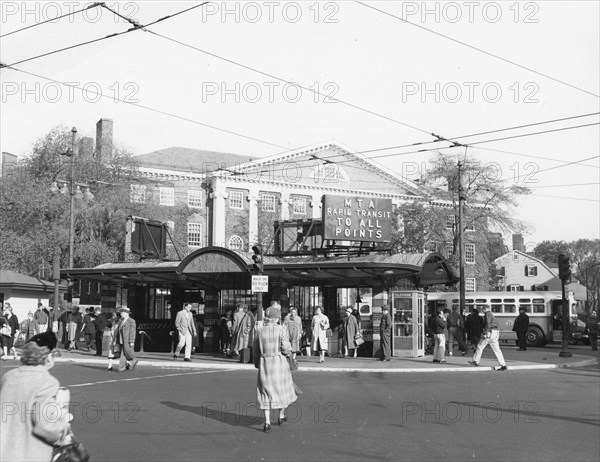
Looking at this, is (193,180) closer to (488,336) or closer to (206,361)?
(206,361)

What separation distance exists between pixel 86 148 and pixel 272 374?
41.7m

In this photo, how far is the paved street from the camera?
922cm

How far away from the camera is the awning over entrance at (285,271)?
2397 cm

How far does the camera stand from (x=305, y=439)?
33.0 feet

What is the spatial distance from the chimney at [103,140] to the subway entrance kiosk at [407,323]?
28.8 m

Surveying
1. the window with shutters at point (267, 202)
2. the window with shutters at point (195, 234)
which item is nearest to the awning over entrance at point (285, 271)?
the window with shutters at point (195, 234)

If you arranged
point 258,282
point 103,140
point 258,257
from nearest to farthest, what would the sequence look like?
point 258,282 → point 258,257 → point 103,140

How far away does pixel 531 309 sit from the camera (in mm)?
38969

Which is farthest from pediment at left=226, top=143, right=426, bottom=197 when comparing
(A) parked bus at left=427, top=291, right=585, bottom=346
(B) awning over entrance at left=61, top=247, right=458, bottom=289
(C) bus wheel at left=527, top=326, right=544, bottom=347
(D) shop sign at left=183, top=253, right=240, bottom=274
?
(D) shop sign at left=183, top=253, right=240, bottom=274

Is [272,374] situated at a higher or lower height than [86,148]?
lower

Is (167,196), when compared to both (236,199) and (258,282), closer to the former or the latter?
(236,199)

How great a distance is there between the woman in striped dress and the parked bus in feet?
88.3

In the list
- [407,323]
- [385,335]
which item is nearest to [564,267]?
[407,323]

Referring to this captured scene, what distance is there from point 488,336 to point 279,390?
11.0 m
